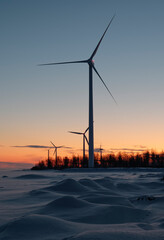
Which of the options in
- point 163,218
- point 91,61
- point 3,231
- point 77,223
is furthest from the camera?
point 91,61

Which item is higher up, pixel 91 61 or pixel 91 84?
pixel 91 61

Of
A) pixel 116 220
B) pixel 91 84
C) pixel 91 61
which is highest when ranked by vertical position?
pixel 91 61

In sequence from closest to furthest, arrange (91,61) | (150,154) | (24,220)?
1. (24,220)
2. (91,61)
3. (150,154)

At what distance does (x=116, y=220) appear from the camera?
9.95 feet

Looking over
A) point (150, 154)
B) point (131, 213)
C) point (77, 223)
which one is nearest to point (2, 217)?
point (77, 223)

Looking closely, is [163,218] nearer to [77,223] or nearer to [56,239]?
[77,223]

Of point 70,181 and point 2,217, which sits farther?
point 70,181

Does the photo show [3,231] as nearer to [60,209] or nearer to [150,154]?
[60,209]

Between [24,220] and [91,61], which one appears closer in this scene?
[24,220]

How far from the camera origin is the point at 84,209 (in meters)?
3.55

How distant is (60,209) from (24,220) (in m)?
1.07

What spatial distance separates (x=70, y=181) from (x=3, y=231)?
4.06m

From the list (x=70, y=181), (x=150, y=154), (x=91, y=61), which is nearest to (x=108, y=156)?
(x=150, y=154)

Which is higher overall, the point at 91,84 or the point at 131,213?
the point at 91,84
